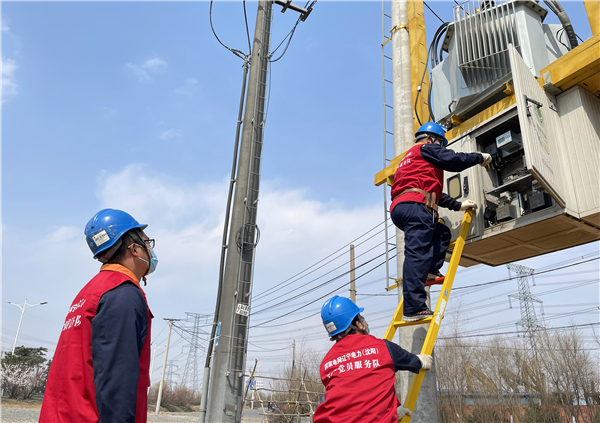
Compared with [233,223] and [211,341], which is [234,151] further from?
[211,341]

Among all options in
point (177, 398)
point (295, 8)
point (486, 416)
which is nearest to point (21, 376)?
point (177, 398)

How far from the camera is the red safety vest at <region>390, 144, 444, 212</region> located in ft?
15.0

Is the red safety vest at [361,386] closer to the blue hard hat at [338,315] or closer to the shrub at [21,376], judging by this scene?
the blue hard hat at [338,315]

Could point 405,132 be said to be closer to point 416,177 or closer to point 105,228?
point 416,177

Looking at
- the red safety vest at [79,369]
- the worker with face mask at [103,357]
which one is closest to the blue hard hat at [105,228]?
the worker with face mask at [103,357]

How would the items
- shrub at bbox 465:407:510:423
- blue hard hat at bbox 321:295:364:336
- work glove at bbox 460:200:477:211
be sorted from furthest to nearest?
shrub at bbox 465:407:510:423 → work glove at bbox 460:200:477:211 → blue hard hat at bbox 321:295:364:336

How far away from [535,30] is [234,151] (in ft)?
15.1

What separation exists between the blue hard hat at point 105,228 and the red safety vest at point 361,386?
186 cm

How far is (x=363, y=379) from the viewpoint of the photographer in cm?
322

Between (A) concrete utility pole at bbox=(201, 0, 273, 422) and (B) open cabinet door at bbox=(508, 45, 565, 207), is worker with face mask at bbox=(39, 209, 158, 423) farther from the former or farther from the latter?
(A) concrete utility pole at bbox=(201, 0, 273, 422)

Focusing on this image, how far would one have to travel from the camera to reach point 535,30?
539 centimetres

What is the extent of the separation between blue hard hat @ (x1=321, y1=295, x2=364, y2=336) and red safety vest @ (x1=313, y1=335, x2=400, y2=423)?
29cm

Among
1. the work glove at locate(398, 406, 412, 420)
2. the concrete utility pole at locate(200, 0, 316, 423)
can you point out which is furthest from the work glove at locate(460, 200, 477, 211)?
the concrete utility pole at locate(200, 0, 316, 423)

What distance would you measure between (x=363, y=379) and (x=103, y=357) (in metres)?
1.92
